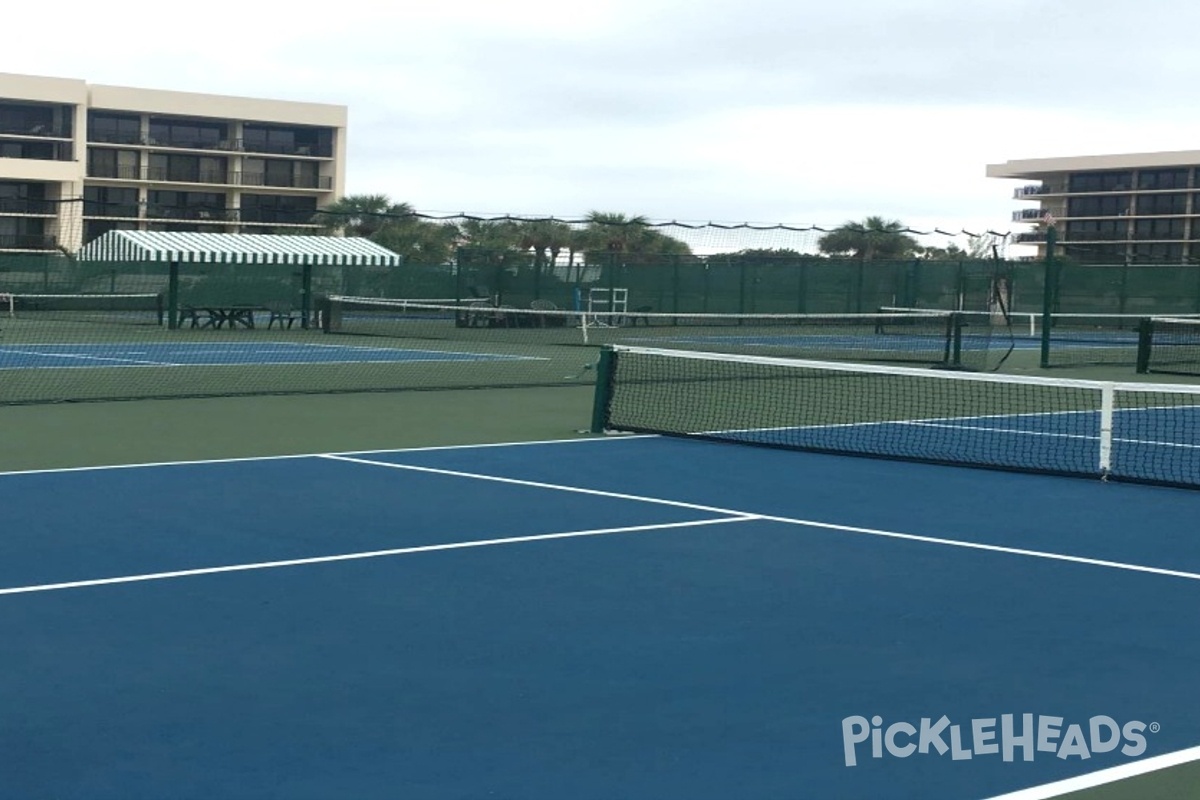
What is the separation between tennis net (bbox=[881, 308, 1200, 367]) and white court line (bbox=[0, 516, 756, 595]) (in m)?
14.3

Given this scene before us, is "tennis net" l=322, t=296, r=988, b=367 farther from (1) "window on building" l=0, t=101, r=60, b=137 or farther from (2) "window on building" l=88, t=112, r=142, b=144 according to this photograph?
(2) "window on building" l=88, t=112, r=142, b=144

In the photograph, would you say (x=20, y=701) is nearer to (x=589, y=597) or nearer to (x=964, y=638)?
(x=589, y=597)

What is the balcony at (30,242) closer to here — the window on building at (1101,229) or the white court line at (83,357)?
the white court line at (83,357)

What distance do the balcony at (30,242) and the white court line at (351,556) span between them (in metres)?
25.6

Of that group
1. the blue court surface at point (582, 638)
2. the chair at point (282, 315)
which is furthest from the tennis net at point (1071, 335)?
the blue court surface at point (582, 638)

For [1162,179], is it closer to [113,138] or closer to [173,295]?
[113,138]

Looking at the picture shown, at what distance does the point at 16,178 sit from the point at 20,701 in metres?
78.1

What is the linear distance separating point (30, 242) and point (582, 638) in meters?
38.1

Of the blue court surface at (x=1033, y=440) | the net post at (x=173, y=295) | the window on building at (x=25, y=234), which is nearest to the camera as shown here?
the blue court surface at (x=1033, y=440)

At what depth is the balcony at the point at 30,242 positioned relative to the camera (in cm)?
3484

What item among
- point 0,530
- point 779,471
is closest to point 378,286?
point 779,471

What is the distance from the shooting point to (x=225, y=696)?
5395 mm

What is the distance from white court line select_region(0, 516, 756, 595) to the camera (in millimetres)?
7141

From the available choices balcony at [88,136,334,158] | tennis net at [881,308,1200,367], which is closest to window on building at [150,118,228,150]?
balcony at [88,136,334,158]
